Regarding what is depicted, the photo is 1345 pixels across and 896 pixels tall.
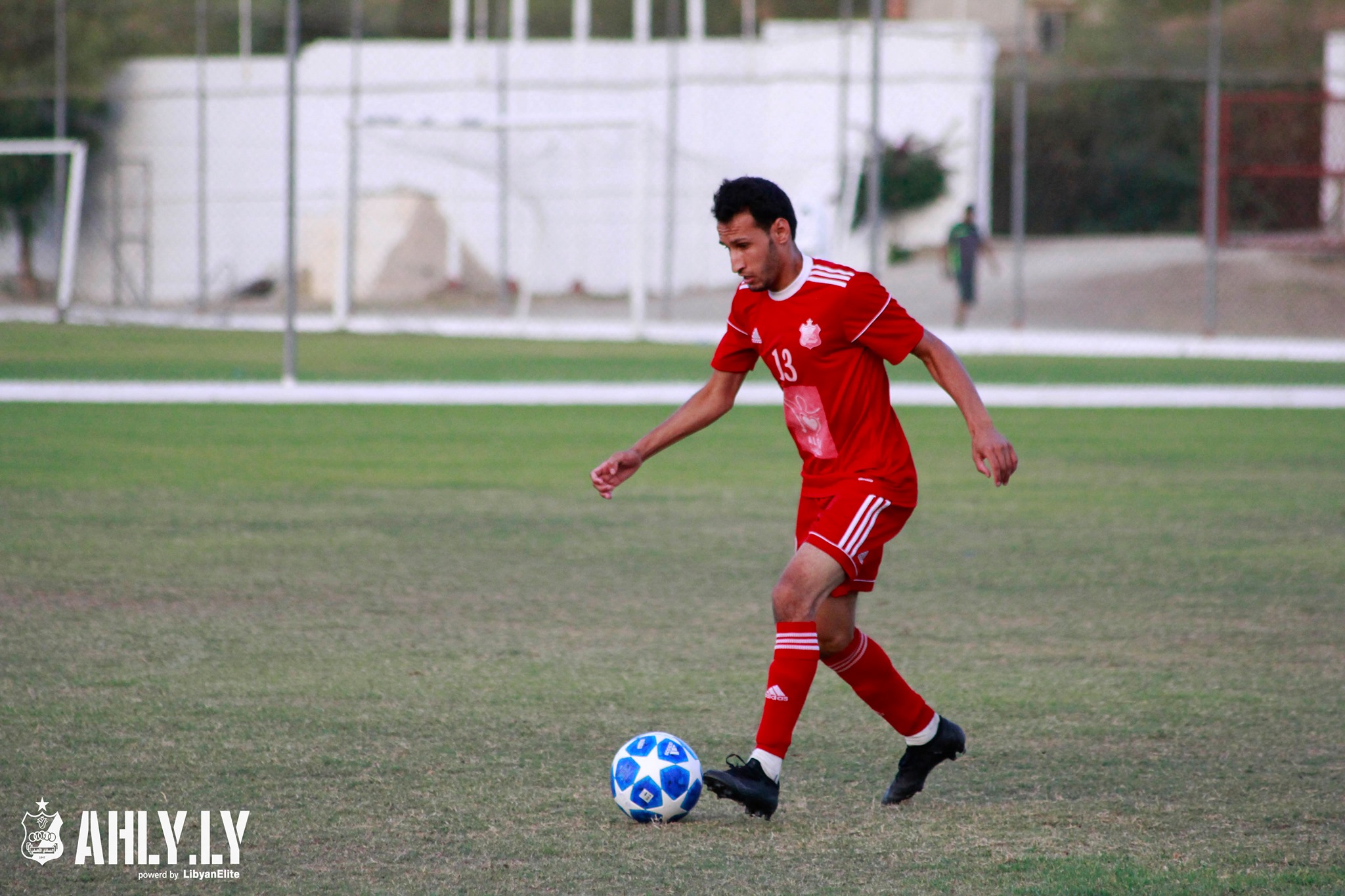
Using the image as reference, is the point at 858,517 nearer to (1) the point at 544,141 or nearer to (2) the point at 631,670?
(2) the point at 631,670

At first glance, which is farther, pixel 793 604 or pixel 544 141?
pixel 544 141

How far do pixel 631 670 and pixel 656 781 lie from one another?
68.9 inches

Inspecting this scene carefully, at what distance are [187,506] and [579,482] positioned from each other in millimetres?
2670

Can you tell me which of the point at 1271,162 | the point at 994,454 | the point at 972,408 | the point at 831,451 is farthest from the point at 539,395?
the point at 1271,162

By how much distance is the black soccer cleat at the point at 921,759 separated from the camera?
4590 millimetres

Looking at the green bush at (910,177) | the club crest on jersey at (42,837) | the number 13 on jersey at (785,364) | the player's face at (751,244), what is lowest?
the club crest on jersey at (42,837)

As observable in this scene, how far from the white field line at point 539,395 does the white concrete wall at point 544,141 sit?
14.6 meters

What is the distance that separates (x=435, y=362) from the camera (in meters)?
20.5

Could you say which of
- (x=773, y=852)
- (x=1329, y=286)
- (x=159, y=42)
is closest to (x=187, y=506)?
(x=773, y=852)

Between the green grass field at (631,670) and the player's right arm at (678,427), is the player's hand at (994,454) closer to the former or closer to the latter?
the player's right arm at (678,427)

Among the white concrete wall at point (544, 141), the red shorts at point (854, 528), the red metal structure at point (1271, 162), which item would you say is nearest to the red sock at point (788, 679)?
the red shorts at point (854, 528)

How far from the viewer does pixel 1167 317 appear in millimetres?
29609

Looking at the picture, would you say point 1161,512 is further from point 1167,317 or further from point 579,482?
point 1167,317

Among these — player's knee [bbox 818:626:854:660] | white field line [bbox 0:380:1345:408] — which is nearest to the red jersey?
player's knee [bbox 818:626:854:660]
